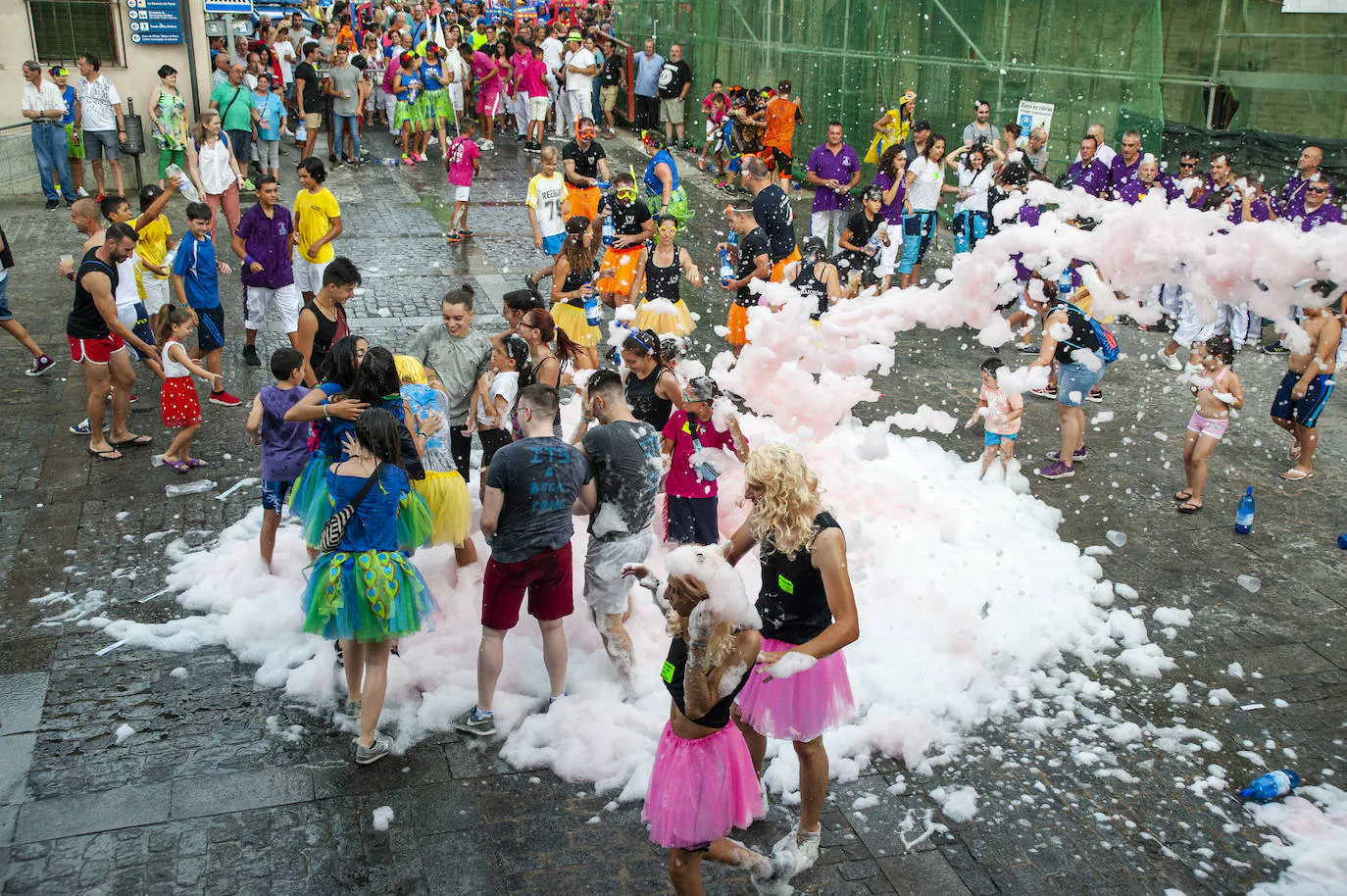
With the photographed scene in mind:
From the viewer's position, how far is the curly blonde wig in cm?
445

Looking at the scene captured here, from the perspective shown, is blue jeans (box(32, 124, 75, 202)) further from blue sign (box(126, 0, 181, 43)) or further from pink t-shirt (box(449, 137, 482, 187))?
pink t-shirt (box(449, 137, 482, 187))

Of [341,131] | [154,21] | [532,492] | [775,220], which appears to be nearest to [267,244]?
[775,220]

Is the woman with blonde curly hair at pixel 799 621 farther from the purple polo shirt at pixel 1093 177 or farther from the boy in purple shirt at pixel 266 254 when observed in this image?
the purple polo shirt at pixel 1093 177

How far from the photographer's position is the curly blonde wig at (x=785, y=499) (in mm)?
4453

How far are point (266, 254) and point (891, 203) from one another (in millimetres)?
6643

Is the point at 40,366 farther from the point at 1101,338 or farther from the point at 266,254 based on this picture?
the point at 1101,338

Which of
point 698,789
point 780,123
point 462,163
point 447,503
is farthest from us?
point 780,123

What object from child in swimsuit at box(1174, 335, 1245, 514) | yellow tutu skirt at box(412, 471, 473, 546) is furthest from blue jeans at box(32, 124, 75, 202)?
child in swimsuit at box(1174, 335, 1245, 514)

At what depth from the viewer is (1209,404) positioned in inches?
323

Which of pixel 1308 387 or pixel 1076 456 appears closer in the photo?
pixel 1308 387

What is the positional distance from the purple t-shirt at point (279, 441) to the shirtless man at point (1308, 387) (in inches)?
288

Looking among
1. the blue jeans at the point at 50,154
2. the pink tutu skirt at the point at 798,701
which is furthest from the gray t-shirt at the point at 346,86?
the pink tutu skirt at the point at 798,701

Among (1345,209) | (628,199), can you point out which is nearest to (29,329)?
(628,199)

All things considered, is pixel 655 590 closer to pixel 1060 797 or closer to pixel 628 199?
pixel 1060 797
